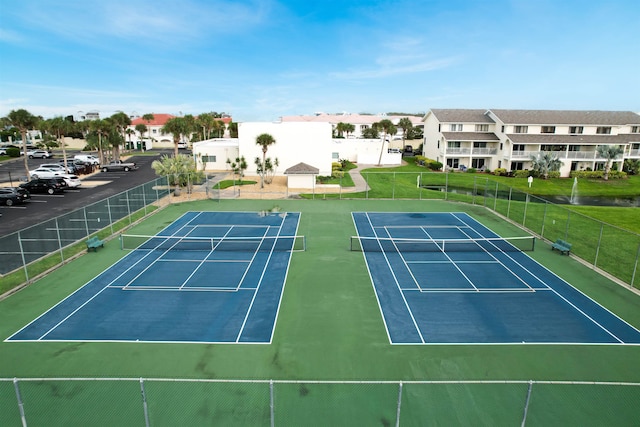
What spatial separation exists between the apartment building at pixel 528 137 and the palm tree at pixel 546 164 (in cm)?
179

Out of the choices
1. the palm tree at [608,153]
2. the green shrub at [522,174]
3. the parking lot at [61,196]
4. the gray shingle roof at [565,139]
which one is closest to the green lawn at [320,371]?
the parking lot at [61,196]

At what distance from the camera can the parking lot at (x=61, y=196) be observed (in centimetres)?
2777

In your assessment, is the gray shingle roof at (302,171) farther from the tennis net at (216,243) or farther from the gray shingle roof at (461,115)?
the gray shingle roof at (461,115)

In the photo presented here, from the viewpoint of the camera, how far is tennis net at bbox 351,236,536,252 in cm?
2277

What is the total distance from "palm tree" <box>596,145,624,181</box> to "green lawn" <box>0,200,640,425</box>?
42.3 metres

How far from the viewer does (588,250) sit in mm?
22766

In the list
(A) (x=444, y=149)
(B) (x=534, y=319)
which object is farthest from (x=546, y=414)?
(A) (x=444, y=149)

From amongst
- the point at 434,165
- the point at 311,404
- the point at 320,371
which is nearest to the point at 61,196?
the point at 320,371

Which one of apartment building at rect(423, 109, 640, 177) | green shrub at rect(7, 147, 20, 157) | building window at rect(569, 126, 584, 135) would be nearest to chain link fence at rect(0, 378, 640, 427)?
apartment building at rect(423, 109, 640, 177)

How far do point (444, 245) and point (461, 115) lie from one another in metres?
43.1

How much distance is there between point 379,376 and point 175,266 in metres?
12.7

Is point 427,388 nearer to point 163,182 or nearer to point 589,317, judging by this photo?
point 589,317

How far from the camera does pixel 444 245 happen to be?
23266 millimetres

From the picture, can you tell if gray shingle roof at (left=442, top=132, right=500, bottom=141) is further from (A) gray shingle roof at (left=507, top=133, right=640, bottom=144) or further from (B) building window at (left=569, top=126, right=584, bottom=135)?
(B) building window at (left=569, top=126, right=584, bottom=135)
